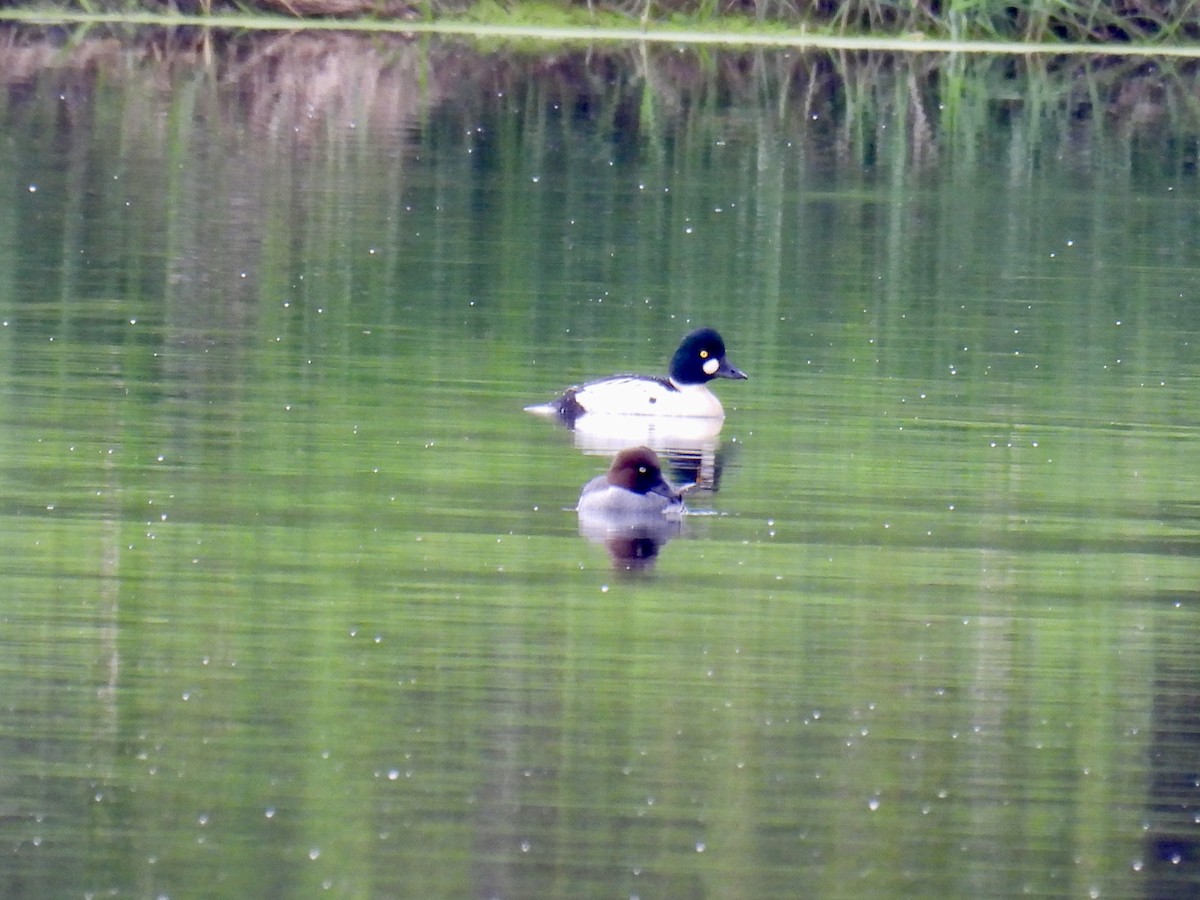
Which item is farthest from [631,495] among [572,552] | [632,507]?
[572,552]

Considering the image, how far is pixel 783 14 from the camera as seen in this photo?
40031mm

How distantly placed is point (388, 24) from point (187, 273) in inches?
944

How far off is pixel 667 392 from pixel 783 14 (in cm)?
2656

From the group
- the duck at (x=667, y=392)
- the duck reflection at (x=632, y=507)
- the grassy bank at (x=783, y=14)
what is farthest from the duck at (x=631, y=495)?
the grassy bank at (x=783, y=14)

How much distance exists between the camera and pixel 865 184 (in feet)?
83.2

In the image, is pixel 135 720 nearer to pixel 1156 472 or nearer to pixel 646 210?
pixel 1156 472

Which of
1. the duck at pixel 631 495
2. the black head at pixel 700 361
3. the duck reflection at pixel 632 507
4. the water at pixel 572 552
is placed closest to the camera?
the water at pixel 572 552

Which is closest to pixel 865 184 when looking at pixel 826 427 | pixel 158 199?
pixel 158 199

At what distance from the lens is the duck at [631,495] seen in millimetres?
11047

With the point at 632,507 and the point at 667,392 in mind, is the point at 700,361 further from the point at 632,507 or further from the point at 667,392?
the point at 632,507

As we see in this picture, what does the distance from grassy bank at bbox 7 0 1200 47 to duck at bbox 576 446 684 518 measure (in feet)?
91.4

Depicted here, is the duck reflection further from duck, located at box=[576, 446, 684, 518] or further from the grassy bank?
the grassy bank

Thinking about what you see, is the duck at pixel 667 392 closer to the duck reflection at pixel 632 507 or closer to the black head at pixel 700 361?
the black head at pixel 700 361

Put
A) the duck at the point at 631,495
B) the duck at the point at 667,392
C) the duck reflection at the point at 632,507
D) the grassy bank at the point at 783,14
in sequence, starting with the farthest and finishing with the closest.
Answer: the grassy bank at the point at 783,14 < the duck at the point at 667,392 < the duck at the point at 631,495 < the duck reflection at the point at 632,507
